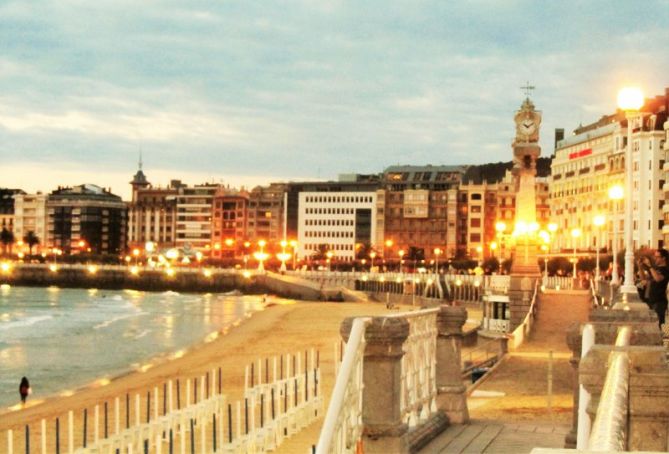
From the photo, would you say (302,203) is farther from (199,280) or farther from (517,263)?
(517,263)

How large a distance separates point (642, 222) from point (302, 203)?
98.9 metres

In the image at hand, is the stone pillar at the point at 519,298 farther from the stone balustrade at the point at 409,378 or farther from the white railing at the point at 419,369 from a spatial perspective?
the white railing at the point at 419,369

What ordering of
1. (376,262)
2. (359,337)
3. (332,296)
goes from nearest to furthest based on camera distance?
(359,337), (332,296), (376,262)

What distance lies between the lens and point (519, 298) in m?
50.6

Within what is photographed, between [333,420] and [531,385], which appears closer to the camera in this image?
[333,420]

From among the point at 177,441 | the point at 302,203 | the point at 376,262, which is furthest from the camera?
the point at 302,203

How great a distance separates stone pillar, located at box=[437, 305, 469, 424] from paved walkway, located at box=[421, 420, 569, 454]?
0.22 m

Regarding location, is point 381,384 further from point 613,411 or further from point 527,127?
point 527,127

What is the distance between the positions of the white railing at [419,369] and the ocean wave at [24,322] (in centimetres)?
6163

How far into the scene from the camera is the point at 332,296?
12181 centimetres

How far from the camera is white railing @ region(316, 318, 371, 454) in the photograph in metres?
8.50

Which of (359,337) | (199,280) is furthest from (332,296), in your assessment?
(359,337)

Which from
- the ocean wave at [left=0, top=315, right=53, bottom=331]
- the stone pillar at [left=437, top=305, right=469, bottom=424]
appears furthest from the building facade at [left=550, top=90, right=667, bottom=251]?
the stone pillar at [left=437, top=305, right=469, bottom=424]

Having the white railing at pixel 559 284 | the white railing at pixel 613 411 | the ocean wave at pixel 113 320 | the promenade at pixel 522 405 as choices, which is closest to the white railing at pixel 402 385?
the promenade at pixel 522 405
